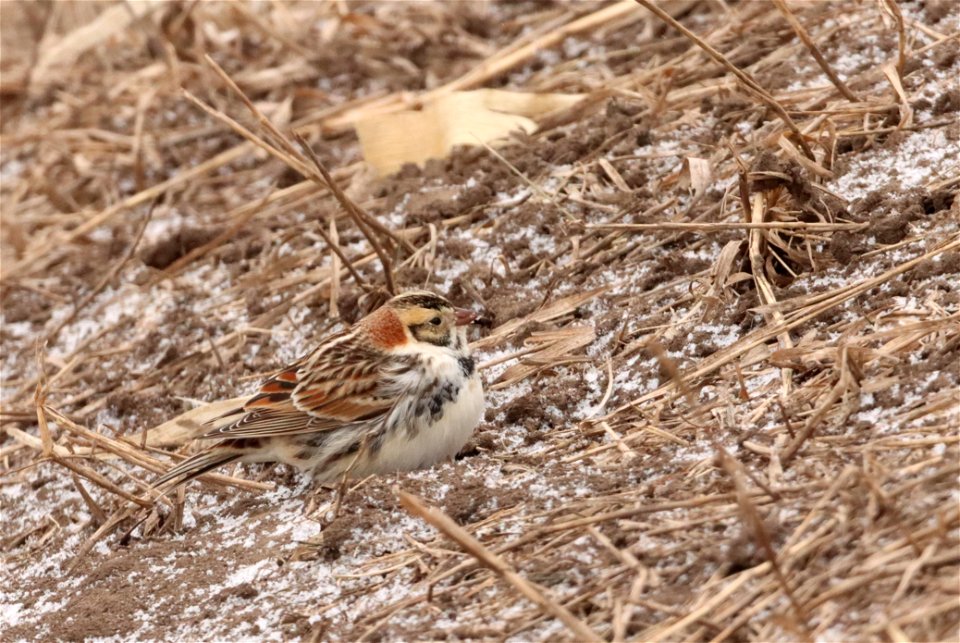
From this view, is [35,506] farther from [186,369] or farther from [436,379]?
[436,379]

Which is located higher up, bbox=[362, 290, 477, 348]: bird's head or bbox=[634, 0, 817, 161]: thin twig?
bbox=[634, 0, 817, 161]: thin twig

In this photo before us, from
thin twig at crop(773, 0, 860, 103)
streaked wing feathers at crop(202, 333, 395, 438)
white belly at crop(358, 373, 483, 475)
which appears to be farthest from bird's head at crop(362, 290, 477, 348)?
thin twig at crop(773, 0, 860, 103)

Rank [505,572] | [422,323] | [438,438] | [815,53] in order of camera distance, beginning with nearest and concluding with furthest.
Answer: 1. [505,572]
2. [438,438]
3. [422,323]
4. [815,53]

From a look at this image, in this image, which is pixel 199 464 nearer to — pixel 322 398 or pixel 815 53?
pixel 322 398

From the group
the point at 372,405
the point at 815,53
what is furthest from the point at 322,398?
the point at 815,53

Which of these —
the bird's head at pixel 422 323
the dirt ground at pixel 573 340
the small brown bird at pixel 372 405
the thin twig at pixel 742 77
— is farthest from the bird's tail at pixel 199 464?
the thin twig at pixel 742 77

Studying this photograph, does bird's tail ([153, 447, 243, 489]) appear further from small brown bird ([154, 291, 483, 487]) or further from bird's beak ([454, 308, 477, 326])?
bird's beak ([454, 308, 477, 326])

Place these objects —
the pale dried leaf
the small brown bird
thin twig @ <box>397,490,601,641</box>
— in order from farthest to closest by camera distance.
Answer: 1. the pale dried leaf
2. the small brown bird
3. thin twig @ <box>397,490,601,641</box>
